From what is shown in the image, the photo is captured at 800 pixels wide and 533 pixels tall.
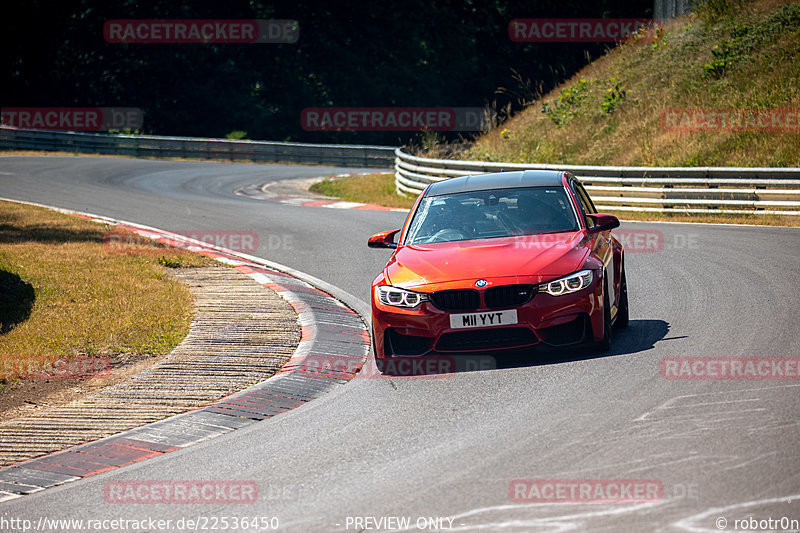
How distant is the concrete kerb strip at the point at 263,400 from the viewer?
20.8ft

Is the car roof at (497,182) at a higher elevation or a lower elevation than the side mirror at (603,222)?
higher

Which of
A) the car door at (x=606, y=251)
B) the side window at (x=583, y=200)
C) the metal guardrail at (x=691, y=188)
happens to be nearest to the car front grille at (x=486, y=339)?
the car door at (x=606, y=251)

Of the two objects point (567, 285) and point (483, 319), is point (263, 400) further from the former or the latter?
point (567, 285)

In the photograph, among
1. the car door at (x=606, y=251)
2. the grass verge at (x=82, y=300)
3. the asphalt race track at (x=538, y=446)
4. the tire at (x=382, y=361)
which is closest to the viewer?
the asphalt race track at (x=538, y=446)

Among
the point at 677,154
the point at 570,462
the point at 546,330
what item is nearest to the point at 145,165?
the point at 677,154

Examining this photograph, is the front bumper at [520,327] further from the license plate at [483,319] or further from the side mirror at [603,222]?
the side mirror at [603,222]

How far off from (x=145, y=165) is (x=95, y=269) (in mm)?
22594

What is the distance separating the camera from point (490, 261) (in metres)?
8.34

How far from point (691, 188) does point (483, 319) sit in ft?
44.3

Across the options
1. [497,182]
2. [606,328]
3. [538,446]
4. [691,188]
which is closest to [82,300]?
[497,182]

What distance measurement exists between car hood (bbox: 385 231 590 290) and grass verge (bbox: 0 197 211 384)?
8.85 ft

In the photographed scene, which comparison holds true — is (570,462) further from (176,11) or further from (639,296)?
(176,11)

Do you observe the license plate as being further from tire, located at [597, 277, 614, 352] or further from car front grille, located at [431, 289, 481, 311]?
tire, located at [597, 277, 614, 352]

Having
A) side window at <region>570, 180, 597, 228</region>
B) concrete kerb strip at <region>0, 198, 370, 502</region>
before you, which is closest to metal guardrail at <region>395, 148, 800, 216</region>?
concrete kerb strip at <region>0, 198, 370, 502</region>
